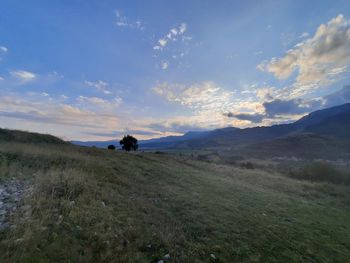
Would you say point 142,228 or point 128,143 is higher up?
point 128,143

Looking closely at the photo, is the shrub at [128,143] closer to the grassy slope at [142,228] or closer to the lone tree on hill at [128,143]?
the lone tree on hill at [128,143]

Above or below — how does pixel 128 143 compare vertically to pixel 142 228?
above

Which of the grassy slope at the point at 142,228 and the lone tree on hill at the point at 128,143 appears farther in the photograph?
the lone tree on hill at the point at 128,143

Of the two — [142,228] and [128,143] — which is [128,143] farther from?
[142,228]

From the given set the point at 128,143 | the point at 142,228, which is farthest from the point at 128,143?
the point at 142,228

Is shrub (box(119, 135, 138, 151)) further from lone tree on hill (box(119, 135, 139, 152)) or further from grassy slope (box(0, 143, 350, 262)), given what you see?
grassy slope (box(0, 143, 350, 262))

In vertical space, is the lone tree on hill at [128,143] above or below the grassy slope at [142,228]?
above

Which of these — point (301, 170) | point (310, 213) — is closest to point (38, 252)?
point (310, 213)

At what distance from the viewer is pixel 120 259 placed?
18.6ft

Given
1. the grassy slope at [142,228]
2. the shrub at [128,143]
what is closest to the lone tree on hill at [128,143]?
the shrub at [128,143]

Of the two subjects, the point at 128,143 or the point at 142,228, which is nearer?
the point at 142,228

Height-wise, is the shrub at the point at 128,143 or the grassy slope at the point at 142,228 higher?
the shrub at the point at 128,143

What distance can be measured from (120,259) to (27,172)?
28.2 ft

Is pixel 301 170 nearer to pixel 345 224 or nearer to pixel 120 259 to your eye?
pixel 345 224
